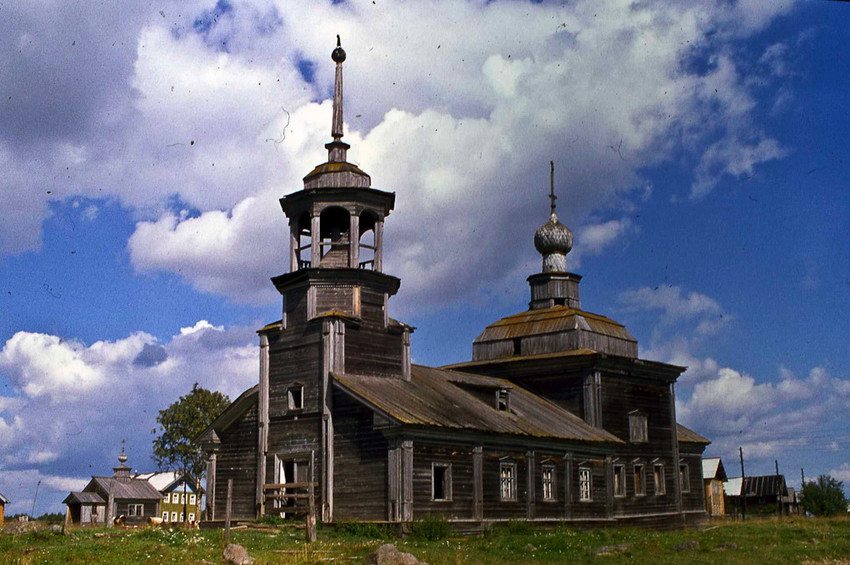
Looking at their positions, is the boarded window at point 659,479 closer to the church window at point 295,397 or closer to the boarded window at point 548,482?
the boarded window at point 548,482

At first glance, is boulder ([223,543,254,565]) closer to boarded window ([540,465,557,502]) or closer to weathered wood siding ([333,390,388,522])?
weathered wood siding ([333,390,388,522])

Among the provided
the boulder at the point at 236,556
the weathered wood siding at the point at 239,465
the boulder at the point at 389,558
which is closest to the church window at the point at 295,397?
the weathered wood siding at the point at 239,465

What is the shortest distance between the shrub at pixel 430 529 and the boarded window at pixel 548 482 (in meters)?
7.75

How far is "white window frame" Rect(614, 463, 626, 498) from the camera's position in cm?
4541

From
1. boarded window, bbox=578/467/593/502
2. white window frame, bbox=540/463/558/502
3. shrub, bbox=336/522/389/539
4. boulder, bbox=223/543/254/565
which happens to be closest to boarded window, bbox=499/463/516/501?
white window frame, bbox=540/463/558/502

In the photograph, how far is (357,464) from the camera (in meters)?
34.1

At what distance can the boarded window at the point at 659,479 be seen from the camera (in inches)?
1909

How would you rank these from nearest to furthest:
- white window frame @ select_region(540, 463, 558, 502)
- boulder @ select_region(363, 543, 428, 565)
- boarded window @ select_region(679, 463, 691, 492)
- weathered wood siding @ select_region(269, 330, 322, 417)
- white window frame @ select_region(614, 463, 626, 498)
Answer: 1. boulder @ select_region(363, 543, 428, 565)
2. weathered wood siding @ select_region(269, 330, 322, 417)
3. white window frame @ select_region(540, 463, 558, 502)
4. white window frame @ select_region(614, 463, 626, 498)
5. boarded window @ select_region(679, 463, 691, 492)

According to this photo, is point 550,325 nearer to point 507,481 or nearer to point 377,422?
point 507,481

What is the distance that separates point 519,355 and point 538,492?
472 inches

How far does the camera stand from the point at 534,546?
2905 centimetres

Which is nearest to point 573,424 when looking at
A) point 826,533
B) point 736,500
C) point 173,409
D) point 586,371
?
point 586,371

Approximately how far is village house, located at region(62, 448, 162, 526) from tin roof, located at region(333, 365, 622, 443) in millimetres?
42340

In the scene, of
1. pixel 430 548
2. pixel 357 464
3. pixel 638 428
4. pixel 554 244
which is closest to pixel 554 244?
pixel 554 244
